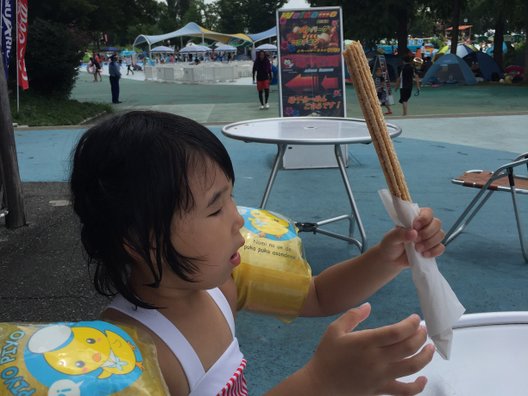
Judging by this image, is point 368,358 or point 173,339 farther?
point 173,339

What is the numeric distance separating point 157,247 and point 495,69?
77.6 ft

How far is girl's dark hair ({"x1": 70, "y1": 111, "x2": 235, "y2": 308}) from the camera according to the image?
93 cm

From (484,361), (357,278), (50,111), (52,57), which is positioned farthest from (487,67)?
(484,361)

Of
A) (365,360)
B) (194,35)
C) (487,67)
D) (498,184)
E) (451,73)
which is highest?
(194,35)

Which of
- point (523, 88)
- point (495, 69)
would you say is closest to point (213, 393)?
point (523, 88)

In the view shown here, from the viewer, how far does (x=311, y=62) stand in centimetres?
675

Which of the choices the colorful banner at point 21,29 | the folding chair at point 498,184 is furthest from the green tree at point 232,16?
the folding chair at point 498,184

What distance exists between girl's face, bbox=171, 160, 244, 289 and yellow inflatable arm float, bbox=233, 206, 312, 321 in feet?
0.95

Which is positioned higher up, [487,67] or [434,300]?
[487,67]

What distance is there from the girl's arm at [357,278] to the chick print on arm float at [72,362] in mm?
541

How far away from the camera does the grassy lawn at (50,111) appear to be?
1175 cm

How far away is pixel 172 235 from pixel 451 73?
22225 millimetres

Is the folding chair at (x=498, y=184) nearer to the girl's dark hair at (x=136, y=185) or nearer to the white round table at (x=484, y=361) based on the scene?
Answer: the white round table at (x=484, y=361)

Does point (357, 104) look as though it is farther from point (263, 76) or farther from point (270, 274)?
point (270, 274)
